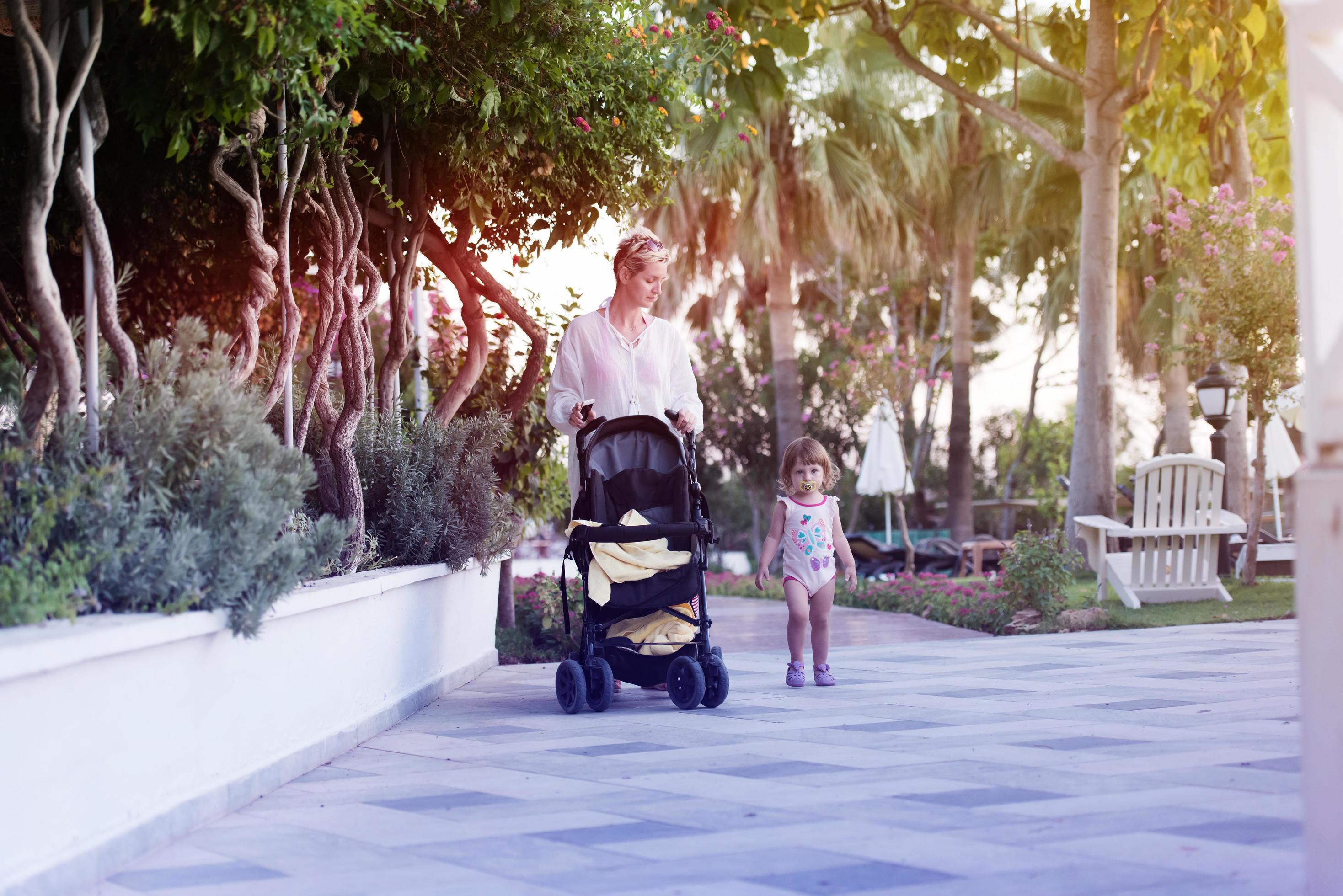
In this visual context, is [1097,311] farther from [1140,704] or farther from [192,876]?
[192,876]

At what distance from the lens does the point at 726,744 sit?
13.5ft

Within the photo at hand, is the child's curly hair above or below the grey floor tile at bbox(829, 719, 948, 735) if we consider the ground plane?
above

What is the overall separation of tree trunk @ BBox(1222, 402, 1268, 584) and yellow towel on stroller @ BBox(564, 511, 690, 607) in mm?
7648

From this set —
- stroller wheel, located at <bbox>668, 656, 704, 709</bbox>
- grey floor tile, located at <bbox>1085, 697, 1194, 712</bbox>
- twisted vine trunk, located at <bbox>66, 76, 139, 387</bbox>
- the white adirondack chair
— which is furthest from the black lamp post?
twisted vine trunk, located at <bbox>66, 76, 139, 387</bbox>

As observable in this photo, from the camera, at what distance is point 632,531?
15.7 ft

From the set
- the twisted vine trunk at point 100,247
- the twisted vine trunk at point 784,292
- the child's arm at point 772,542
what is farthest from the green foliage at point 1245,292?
the twisted vine trunk at point 100,247

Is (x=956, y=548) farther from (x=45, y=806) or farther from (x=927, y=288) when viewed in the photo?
(x=45, y=806)

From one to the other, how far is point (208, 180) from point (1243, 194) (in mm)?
11480

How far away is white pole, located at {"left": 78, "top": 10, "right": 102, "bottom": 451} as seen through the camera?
Answer: 326 cm

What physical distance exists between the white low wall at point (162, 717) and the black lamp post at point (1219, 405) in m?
9.92

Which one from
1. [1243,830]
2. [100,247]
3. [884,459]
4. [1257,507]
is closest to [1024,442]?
[884,459]

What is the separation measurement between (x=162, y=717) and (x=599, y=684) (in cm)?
227

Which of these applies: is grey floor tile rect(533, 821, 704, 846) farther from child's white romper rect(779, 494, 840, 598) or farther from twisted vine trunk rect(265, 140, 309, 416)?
child's white romper rect(779, 494, 840, 598)

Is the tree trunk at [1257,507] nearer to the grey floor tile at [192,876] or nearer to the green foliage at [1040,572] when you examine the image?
the green foliage at [1040,572]
